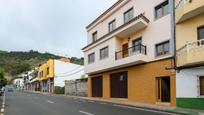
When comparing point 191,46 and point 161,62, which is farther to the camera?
point 161,62

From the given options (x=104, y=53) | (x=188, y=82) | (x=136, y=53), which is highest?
(x=104, y=53)

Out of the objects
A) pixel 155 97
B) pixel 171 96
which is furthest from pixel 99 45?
pixel 171 96

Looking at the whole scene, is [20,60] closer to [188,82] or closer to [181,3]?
[181,3]

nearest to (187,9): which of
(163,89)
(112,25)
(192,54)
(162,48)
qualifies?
(192,54)

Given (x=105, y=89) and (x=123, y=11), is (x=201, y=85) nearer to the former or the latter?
(x=123, y=11)

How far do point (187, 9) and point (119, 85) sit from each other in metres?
14.4

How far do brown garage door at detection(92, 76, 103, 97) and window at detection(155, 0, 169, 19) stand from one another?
14.2m

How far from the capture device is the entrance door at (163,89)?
2472cm

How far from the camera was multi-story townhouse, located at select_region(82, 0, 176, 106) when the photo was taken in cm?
2470

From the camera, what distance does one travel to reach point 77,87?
4903cm

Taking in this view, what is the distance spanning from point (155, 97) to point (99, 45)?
1344cm

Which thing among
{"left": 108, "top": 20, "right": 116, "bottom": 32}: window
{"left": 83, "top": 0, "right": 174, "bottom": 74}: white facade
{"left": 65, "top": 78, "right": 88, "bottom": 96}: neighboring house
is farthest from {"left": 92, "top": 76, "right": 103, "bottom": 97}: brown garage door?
{"left": 108, "top": 20, "right": 116, "bottom": 32}: window

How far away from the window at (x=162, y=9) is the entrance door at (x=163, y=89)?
4886 mm

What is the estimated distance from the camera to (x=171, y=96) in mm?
23344
